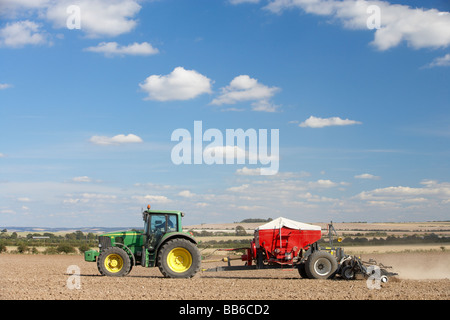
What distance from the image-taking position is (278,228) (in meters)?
19.5

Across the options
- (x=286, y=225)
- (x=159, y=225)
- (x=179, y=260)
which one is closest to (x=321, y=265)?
(x=286, y=225)

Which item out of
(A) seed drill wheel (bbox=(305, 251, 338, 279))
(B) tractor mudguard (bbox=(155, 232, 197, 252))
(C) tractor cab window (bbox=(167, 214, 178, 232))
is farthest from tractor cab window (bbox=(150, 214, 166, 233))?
(A) seed drill wheel (bbox=(305, 251, 338, 279))

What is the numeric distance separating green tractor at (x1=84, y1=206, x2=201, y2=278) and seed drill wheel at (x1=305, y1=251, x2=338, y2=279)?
4201 mm

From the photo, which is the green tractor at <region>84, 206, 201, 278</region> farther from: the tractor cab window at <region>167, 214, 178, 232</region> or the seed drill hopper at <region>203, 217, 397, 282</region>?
the seed drill hopper at <region>203, 217, 397, 282</region>

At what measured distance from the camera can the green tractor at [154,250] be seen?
A: 18.1 m

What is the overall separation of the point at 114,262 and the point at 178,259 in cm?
261

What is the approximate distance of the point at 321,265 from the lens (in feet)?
61.4

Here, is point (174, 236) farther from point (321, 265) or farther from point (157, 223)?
point (321, 265)

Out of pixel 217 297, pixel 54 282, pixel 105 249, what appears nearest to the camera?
pixel 217 297

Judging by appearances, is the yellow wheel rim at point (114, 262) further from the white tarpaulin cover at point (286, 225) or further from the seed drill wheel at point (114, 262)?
the white tarpaulin cover at point (286, 225)

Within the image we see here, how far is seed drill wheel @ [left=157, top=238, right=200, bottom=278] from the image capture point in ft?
59.1
